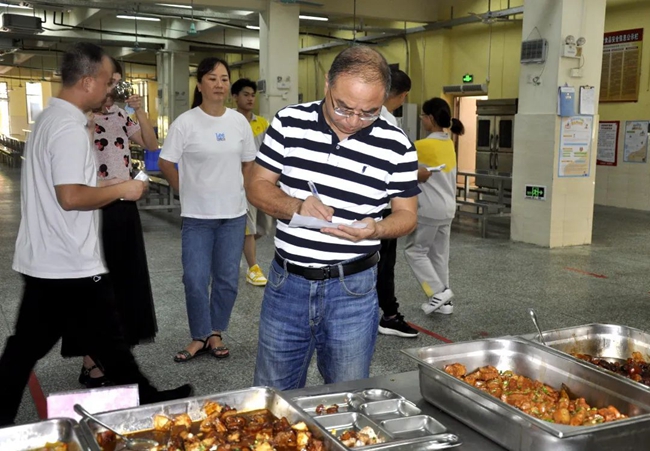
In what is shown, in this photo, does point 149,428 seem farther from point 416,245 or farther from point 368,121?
point 416,245

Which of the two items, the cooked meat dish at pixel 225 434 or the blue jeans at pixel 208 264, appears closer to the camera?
the cooked meat dish at pixel 225 434

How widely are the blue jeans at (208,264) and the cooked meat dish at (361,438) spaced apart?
224 centimetres

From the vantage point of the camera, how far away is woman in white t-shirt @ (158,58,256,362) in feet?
11.7

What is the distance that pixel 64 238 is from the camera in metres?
2.38

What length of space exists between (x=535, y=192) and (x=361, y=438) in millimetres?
6710

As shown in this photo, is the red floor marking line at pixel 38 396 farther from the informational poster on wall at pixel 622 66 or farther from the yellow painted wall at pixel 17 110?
the yellow painted wall at pixel 17 110

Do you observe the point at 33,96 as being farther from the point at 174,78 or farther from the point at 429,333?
the point at 429,333

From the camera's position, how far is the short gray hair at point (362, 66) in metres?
1.80

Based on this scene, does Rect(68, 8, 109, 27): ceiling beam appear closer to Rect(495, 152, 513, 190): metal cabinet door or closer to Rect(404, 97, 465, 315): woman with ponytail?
Rect(495, 152, 513, 190): metal cabinet door

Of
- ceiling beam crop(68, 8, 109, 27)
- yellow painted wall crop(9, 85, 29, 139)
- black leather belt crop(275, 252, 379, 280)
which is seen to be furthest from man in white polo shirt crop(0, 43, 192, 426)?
yellow painted wall crop(9, 85, 29, 139)

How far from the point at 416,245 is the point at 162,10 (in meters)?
8.77

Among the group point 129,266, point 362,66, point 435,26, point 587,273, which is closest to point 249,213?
point 129,266

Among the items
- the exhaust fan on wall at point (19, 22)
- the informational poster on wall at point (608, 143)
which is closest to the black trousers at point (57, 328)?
the exhaust fan on wall at point (19, 22)

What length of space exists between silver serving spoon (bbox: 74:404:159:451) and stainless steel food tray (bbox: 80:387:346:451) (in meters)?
0.02
